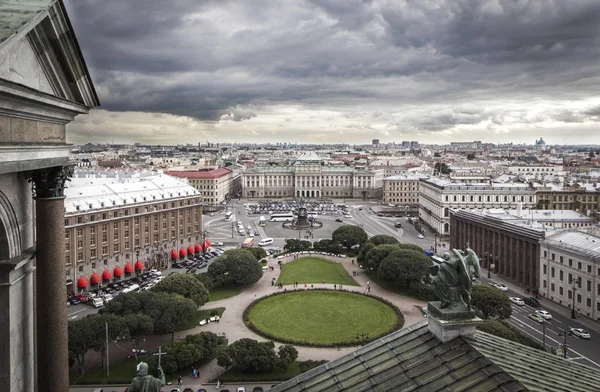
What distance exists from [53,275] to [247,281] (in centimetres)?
5187

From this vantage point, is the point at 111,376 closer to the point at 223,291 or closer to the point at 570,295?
the point at 223,291

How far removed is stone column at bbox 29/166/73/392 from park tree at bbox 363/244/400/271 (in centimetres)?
5734

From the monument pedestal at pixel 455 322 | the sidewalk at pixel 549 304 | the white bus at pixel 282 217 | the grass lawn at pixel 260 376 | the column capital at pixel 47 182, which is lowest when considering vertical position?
the grass lawn at pixel 260 376

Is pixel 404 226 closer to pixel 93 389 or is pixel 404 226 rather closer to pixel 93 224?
pixel 93 224

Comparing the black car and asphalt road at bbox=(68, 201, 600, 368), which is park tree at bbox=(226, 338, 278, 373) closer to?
asphalt road at bbox=(68, 201, 600, 368)

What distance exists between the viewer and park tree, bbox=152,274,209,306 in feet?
179

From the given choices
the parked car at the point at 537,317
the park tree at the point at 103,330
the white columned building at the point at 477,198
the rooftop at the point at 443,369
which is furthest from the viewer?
the white columned building at the point at 477,198

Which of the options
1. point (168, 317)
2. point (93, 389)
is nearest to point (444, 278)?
point (93, 389)

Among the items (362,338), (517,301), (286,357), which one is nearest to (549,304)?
(517,301)

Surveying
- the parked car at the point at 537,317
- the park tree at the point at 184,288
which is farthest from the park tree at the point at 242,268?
the parked car at the point at 537,317

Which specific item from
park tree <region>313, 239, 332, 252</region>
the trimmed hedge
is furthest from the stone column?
park tree <region>313, 239, 332, 252</region>

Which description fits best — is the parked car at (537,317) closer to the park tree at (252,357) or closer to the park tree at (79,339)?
the park tree at (252,357)

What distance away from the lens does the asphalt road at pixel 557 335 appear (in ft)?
149

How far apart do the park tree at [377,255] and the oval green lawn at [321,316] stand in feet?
27.1
